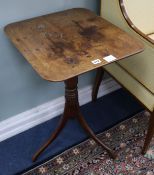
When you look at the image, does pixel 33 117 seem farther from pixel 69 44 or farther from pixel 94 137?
pixel 69 44

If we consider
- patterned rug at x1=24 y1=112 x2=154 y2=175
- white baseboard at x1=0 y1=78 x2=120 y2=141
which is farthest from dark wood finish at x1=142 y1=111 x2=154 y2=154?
white baseboard at x1=0 y1=78 x2=120 y2=141

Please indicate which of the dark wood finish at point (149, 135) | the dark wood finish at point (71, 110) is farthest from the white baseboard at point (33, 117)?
the dark wood finish at point (149, 135)

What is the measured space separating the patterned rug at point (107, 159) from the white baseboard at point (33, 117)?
28 centimetres

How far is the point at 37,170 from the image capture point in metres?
1.42

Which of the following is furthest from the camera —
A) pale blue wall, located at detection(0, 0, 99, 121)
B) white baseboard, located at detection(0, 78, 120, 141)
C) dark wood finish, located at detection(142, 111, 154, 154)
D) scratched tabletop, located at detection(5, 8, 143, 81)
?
white baseboard, located at detection(0, 78, 120, 141)

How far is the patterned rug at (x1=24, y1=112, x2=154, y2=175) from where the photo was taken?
141cm

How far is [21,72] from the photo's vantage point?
4.66 ft

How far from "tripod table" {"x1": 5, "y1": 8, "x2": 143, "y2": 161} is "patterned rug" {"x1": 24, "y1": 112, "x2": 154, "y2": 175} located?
0.30 m

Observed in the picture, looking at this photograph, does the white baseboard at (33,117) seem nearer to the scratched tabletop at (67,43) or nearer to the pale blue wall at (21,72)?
the pale blue wall at (21,72)

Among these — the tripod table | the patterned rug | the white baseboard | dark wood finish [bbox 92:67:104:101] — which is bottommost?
the patterned rug

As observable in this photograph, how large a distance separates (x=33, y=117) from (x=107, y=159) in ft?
1.69

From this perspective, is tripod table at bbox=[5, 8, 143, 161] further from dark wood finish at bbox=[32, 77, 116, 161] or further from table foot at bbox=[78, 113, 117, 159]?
table foot at bbox=[78, 113, 117, 159]

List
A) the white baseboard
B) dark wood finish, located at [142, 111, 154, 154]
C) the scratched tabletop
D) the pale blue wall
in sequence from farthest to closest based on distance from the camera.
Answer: the white baseboard → dark wood finish, located at [142, 111, 154, 154] → the pale blue wall → the scratched tabletop

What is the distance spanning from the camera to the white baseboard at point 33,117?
1.55 m
